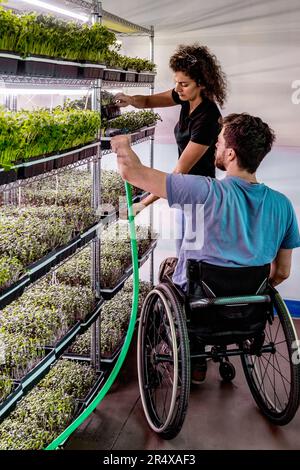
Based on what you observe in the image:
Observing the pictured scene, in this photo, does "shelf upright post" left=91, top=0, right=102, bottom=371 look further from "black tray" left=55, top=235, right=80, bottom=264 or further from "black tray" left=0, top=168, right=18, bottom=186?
"black tray" left=0, top=168, right=18, bottom=186

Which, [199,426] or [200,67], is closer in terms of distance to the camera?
[199,426]

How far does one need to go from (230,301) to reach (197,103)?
5.47ft

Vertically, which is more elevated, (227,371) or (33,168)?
(33,168)

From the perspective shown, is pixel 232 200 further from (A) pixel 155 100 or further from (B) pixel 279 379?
(A) pixel 155 100

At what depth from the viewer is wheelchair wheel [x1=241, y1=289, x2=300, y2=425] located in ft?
9.64

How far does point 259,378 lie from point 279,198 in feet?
4.34

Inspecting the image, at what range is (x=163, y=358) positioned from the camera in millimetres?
3072

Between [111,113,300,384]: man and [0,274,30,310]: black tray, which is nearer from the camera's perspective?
[0,274,30,310]: black tray

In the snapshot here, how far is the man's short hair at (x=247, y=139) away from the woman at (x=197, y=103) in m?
0.87

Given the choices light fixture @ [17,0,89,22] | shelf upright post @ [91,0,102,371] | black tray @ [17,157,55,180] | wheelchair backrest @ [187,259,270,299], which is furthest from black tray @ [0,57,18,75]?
wheelchair backrest @ [187,259,270,299]

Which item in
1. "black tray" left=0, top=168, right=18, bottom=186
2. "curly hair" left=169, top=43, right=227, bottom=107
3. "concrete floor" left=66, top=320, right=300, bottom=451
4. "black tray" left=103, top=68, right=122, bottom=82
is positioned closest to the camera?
"black tray" left=0, top=168, right=18, bottom=186

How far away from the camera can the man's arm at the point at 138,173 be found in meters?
2.67

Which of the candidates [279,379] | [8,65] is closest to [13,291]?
[8,65]

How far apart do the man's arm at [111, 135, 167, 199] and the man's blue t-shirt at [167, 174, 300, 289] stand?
0.16ft
